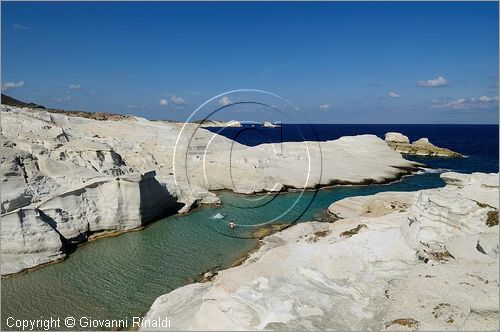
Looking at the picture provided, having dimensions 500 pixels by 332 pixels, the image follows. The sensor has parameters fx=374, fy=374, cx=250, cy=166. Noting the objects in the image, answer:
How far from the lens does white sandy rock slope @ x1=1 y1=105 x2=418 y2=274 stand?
2427 centimetres

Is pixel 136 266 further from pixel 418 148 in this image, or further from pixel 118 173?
pixel 418 148

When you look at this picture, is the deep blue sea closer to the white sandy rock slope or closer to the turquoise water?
the turquoise water

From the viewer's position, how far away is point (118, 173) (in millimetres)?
36156

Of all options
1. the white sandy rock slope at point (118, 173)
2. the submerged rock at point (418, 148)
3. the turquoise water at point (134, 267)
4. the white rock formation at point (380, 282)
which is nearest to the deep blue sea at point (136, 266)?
the turquoise water at point (134, 267)

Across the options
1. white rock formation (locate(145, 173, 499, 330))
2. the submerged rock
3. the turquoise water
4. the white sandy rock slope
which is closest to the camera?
white rock formation (locate(145, 173, 499, 330))

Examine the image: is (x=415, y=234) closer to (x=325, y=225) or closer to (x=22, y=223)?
(x=325, y=225)

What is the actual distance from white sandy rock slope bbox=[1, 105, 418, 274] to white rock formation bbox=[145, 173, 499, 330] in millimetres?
11665

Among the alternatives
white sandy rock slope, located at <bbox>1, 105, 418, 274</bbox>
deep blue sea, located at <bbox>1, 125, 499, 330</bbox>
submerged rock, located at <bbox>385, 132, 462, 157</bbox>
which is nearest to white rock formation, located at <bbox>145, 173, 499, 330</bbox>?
deep blue sea, located at <bbox>1, 125, 499, 330</bbox>

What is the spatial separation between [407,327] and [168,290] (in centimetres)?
1231

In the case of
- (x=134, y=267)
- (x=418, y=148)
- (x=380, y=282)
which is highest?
(x=418, y=148)

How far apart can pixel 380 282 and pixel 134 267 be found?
14.6 metres

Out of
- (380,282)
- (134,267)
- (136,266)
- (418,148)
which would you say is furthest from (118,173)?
(418,148)

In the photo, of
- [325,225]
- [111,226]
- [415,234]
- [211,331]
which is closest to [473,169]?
[325,225]

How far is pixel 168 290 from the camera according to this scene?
790 inches
